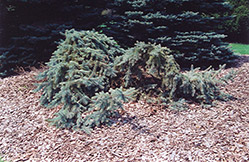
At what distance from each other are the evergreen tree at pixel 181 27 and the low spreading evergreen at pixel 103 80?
72.8 inches

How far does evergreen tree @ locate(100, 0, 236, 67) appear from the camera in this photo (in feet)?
20.1

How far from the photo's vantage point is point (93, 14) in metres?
6.89

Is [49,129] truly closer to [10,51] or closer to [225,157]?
[225,157]

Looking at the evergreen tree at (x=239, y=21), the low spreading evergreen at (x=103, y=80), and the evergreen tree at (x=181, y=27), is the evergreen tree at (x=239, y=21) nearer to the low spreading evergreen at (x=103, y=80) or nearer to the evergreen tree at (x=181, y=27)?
the evergreen tree at (x=181, y=27)

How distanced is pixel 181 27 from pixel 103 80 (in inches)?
131

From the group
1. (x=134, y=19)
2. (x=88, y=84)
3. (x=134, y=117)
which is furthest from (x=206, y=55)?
(x=88, y=84)

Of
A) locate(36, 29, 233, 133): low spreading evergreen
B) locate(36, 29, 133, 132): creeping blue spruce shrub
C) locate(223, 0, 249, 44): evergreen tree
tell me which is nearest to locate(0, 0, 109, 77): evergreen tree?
locate(36, 29, 133, 132): creeping blue spruce shrub

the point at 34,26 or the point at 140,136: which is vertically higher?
the point at 34,26

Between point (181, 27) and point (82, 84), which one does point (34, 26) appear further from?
point (181, 27)

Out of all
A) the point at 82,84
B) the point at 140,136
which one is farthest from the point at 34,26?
the point at 140,136

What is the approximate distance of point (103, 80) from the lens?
4184 millimetres

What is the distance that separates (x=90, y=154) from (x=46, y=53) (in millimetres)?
4265

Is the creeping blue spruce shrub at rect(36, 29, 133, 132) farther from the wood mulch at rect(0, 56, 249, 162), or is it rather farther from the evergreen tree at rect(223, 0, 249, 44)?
the evergreen tree at rect(223, 0, 249, 44)

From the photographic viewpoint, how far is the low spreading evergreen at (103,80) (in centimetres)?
374
